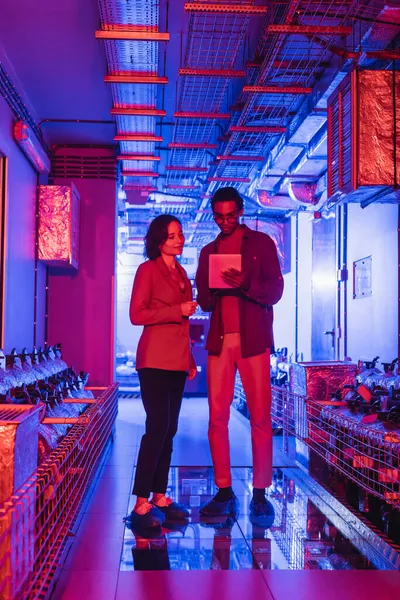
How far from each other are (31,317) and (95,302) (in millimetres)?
1003

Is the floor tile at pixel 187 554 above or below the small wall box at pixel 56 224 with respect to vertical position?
below

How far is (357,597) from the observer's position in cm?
227

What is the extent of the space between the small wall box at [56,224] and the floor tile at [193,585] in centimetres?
487

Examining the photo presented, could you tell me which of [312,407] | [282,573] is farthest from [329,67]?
[282,573]

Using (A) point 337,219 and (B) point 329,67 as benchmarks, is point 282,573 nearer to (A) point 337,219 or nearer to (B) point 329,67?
(B) point 329,67

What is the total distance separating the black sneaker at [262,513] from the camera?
320 centimetres

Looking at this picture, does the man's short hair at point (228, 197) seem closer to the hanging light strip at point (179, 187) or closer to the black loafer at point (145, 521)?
the black loafer at point (145, 521)

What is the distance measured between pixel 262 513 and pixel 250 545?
45 centimetres

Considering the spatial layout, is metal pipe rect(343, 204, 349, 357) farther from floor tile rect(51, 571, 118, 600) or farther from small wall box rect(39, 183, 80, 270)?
floor tile rect(51, 571, 118, 600)

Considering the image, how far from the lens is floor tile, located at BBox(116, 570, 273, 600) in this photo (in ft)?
7.49

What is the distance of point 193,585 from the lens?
2373 millimetres

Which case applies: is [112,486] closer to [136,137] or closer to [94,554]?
[94,554]

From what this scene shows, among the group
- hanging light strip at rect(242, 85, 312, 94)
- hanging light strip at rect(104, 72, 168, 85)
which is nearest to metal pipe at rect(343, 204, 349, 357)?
hanging light strip at rect(242, 85, 312, 94)

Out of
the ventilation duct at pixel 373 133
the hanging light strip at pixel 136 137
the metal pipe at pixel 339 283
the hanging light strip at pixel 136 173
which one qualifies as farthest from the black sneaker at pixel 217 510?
the hanging light strip at pixel 136 173
